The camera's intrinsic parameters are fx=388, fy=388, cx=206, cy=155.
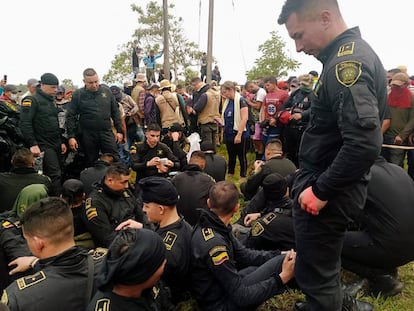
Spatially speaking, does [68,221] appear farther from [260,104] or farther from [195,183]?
[260,104]

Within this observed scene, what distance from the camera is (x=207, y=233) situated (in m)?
2.73

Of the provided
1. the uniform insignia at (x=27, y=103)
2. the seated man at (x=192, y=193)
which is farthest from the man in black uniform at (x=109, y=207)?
the uniform insignia at (x=27, y=103)

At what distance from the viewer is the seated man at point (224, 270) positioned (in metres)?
2.61

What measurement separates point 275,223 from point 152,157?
8.71 feet

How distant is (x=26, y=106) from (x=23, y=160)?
60.9 inches

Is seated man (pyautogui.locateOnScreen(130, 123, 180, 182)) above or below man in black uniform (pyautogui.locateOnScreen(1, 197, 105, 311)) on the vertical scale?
below

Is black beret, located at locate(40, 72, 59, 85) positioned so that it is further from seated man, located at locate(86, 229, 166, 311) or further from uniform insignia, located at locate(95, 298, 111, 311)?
uniform insignia, located at locate(95, 298, 111, 311)

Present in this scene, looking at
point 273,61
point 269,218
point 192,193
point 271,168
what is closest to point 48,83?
point 192,193

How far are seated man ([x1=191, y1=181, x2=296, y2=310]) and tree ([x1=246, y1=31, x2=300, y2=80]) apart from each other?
17893mm

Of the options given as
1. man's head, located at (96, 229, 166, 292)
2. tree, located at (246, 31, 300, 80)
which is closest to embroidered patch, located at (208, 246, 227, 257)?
man's head, located at (96, 229, 166, 292)

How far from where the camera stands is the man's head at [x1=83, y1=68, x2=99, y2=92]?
225 inches

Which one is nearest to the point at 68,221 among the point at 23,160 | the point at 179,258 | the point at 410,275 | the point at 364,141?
the point at 179,258

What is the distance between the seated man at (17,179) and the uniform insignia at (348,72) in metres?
3.11

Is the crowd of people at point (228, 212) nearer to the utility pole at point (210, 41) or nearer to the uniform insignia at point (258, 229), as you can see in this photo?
the uniform insignia at point (258, 229)
